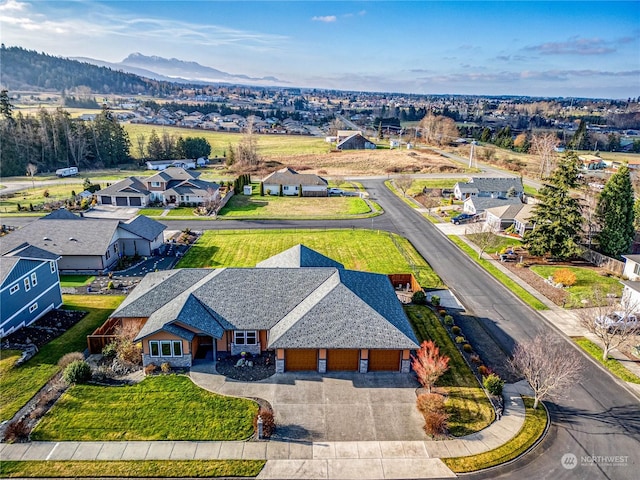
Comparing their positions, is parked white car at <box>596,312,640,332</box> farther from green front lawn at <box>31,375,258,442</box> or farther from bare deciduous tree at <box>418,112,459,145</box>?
bare deciduous tree at <box>418,112,459,145</box>

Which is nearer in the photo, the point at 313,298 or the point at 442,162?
the point at 313,298

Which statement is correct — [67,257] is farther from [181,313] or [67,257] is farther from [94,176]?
[94,176]

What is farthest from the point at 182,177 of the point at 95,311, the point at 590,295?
the point at 590,295

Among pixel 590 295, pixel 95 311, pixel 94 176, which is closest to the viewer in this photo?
pixel 95 311

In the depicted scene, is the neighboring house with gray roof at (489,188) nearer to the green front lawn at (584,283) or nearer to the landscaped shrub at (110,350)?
the green front lawn at (584,283)

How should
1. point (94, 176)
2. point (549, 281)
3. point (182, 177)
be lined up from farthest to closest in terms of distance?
point (94, 176) < point (182, 177) < point (549, 281)

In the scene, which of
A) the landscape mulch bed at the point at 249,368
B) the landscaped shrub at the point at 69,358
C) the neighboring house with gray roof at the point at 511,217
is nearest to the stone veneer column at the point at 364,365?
the landscape mulch bed at the point at 249,368

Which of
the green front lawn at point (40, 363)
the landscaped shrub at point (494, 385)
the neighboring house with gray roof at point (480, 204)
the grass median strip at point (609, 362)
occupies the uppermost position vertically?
the neighboring house with gray roof at point (480, 204)
